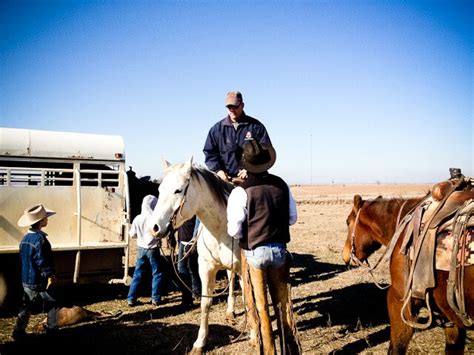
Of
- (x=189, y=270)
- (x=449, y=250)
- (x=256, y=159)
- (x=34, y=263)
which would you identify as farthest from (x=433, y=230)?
(x=34, y=263)

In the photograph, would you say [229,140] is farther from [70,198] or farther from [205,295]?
[70,198]

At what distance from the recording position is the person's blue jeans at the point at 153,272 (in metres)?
6.63

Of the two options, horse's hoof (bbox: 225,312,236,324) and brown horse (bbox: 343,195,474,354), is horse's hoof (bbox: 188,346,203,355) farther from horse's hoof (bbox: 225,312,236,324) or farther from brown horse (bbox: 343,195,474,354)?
brown horse (bbox: 343,195,474,354)

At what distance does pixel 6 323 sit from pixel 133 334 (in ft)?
7.91

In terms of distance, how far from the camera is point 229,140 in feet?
18.1

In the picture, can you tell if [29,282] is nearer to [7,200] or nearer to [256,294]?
[7,200]

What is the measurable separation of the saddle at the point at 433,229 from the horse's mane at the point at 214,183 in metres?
2.27

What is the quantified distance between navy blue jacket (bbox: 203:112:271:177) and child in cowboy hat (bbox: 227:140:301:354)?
198 centimetres

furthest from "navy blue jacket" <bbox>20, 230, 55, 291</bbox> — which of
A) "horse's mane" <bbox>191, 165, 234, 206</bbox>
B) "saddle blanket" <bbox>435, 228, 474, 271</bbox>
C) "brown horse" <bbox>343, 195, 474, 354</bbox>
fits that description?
"saddle blanket" <bbox>435, 228, 474, 271</bbox>

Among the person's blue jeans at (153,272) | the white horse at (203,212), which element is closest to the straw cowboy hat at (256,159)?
the white horse at (203,212)

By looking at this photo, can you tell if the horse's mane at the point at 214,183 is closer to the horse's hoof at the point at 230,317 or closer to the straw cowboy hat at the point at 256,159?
the straw cowboy hat at the point at 256,159

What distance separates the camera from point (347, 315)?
5805 millimetres

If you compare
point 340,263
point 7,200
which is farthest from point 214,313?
point 340,263

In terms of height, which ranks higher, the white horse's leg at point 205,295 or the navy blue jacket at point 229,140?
the navy blue jacket at point 229,140
